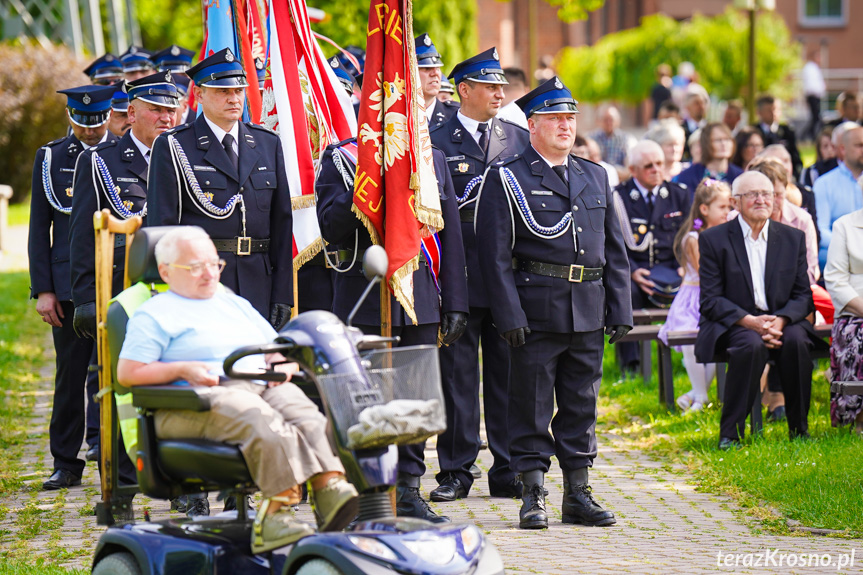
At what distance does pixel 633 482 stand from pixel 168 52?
5919 mm

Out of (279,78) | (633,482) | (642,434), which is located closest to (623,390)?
(642,434)

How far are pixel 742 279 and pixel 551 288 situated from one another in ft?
8.26

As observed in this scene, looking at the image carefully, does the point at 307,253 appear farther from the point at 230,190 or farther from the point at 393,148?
the point at 393,148

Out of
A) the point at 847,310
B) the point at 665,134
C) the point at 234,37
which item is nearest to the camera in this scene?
the point at 847,310

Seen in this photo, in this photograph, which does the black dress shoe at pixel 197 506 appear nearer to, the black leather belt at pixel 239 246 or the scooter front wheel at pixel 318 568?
the black leather belt at pixel 239 246

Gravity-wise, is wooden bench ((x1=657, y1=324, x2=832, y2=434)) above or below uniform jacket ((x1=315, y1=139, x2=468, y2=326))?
below

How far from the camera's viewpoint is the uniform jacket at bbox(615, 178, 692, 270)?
37.0 ft

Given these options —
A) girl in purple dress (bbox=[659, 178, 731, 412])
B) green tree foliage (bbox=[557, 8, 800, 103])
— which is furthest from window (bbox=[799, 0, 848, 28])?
girl in purple dress (bbox=[659, 178, 731, 412])

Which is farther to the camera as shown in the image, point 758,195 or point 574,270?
point 758,195

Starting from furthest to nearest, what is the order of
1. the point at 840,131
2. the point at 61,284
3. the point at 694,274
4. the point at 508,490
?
1. the point at 840,131
2. the point at 694,274
3. the point at 61,284
4. the point at 508,490

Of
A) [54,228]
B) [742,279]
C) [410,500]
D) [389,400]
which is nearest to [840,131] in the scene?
[742,279]

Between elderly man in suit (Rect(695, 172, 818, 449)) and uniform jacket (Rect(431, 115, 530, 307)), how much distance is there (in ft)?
6.42

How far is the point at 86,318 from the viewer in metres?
7.21

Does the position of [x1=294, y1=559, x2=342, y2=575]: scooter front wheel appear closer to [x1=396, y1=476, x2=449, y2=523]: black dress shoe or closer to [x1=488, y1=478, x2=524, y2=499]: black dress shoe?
[x1=396, y1=476, x2=449, y2=523]: black dress shoe
